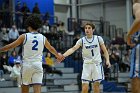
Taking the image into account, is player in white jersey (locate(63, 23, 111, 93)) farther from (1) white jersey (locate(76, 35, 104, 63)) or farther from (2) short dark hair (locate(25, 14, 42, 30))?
(2) short dark hair (locate(25, 14, 42, 30))

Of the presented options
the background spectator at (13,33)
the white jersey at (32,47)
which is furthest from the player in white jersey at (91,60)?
the background spectator at (13,33)

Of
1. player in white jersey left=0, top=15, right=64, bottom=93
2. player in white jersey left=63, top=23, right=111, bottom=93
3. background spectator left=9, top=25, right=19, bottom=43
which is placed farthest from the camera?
background spectator left=9, top=25, right=19, bottom=43

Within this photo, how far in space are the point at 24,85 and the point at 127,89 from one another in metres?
12.8

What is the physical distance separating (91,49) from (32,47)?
2.20 m

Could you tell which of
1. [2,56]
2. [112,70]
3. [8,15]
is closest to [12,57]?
[2,56]

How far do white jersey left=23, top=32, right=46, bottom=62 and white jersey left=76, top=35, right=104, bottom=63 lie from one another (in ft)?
6.52

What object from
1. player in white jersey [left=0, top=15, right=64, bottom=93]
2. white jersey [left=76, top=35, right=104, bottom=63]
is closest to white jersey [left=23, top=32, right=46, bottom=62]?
player in white jersey [left=0, top=15, right=64, bottom=93]

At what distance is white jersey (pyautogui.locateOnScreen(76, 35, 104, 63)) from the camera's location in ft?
30.9

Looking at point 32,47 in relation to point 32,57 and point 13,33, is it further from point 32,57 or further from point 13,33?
point 13,33

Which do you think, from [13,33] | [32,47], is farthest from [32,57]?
[13,33]

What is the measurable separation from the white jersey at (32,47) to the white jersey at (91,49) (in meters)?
1.99

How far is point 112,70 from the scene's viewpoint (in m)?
21.2

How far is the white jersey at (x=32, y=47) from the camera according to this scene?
770cm

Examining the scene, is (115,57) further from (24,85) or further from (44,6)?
(24,85)
